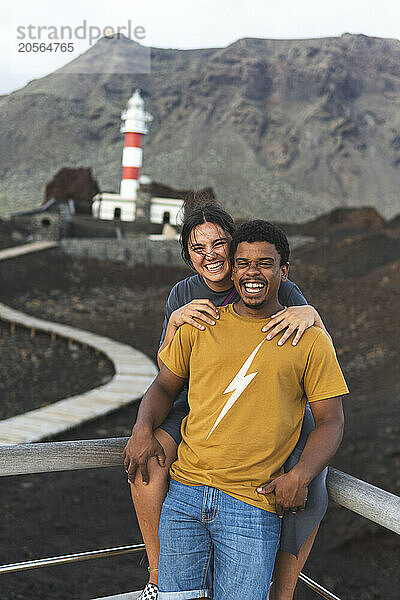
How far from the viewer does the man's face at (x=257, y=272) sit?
1.57 m

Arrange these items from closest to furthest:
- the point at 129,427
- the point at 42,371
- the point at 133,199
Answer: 1. the point at 129,427
2. the point at 42,371
3. the point at 133,199

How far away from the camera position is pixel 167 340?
5.79 feet

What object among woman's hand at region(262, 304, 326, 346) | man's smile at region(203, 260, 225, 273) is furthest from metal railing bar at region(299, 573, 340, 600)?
man's smile at region(203, 260, 225, 273)

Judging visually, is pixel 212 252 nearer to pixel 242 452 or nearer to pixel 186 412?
pixel 186 412

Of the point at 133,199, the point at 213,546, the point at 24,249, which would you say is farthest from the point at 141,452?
the point at 133,199

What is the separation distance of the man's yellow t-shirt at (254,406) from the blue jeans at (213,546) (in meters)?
0.03

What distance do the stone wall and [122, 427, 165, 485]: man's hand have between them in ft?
56.5

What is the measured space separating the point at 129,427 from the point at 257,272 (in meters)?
4.78

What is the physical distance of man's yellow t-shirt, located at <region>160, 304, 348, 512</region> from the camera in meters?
1.46

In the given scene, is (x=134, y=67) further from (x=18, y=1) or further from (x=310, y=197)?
(x=310, y=197)

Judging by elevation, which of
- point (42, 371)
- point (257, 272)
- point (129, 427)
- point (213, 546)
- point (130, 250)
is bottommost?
point (130, 250)

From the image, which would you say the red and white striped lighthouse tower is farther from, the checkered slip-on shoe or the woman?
the checkered slip-on shoe

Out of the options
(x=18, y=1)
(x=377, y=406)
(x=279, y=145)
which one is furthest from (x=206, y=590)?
(x=279, y=145)

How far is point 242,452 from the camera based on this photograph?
1469 mm
